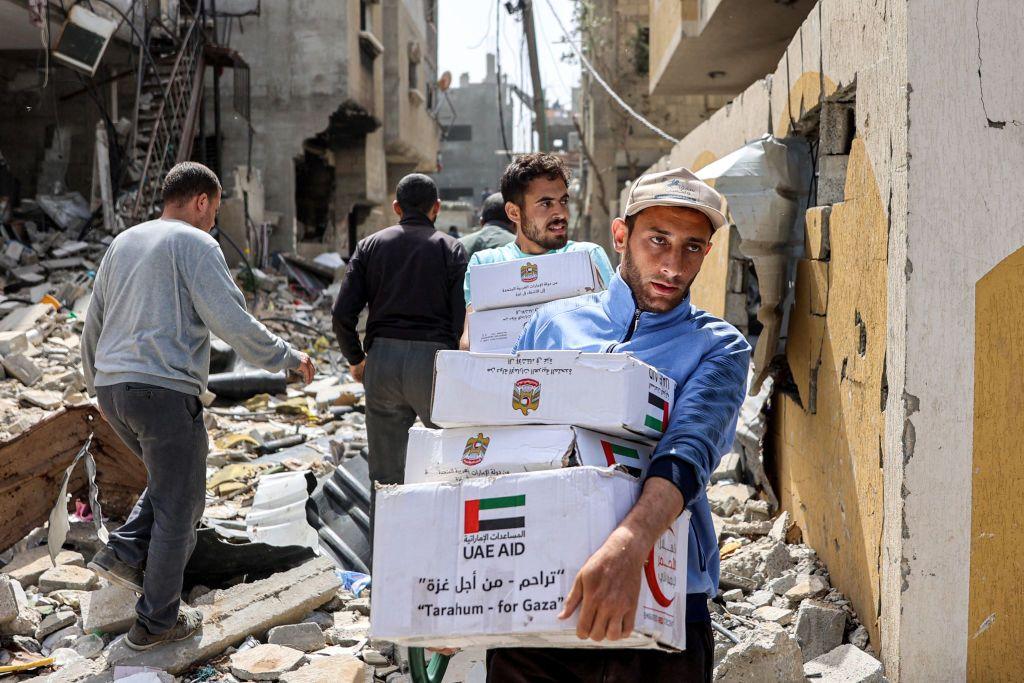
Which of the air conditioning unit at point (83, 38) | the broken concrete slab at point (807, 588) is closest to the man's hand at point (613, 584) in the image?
the broken concrete slab at point (807, 588)

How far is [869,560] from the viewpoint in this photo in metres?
3.39

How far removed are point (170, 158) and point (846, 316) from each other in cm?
1384

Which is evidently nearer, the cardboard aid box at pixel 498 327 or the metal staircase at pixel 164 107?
the cardboard aid box at pixel 498 327

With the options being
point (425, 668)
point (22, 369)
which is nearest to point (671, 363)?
point (425, 668)

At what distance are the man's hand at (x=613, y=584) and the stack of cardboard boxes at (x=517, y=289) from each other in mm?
1692

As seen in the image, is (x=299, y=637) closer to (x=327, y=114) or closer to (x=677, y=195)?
(x=677, y=195)

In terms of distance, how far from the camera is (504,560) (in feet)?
5.16

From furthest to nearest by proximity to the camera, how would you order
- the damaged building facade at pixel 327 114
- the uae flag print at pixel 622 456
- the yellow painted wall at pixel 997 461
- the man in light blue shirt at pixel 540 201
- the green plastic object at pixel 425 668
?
1. the damaged building facade at pixel 327 114
2. the man in light blue shirt at pixel 540 201
3. the yellow painted wall at pixel 997 461
4. the green plastic object at pixel 425 668
5. the uae flag print at pixel 622 456

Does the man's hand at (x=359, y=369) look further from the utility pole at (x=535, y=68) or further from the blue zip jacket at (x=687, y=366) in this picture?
the utility pole at (x=535, y=68)

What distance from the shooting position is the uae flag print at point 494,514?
159cm

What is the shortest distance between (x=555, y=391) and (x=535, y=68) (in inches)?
454

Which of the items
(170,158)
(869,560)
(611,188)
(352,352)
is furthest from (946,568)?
(611,188)

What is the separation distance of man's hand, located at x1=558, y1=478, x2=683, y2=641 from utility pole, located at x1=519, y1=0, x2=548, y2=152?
11076 millimetres

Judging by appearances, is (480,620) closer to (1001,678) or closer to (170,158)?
(1001,678)
